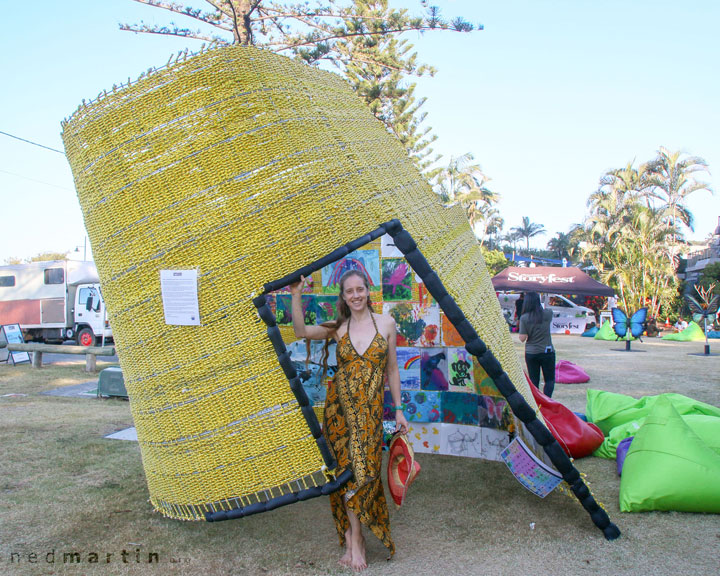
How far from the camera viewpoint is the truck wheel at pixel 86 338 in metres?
15.9

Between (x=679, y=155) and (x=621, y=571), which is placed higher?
(x=679, y=155)

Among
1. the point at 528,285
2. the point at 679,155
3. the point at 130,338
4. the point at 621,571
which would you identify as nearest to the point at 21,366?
the point at 130,338

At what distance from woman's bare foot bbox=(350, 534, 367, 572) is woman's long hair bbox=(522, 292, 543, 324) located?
3.94 metres

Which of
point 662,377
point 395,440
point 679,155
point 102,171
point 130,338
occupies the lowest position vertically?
point 662,377

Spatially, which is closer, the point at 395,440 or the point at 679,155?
the point at 395,440

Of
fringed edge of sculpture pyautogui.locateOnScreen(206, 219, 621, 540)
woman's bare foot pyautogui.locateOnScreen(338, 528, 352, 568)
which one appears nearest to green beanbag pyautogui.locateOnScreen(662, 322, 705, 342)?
fringed edge of sculpture pyautogui.locateOnScreen(206, 219, 621, 540)

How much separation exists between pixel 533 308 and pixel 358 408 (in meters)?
3.92

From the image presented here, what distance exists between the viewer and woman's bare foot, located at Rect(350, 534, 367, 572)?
2781 mm

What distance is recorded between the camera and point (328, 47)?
552 inches

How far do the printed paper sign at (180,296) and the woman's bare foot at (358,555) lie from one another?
1469 millimetres

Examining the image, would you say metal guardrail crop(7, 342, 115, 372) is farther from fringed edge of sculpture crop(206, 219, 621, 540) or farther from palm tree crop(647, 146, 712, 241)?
palm tree crop(647, 146, 712, 241)

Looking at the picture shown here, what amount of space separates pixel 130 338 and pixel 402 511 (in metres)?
2.12

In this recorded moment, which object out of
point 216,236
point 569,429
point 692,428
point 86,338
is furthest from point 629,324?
point 86,338

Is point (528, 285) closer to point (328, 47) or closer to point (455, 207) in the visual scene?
point (328, 47)
